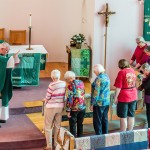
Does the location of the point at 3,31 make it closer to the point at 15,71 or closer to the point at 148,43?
the point at 15,71

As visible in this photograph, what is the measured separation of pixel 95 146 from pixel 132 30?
4.38 m

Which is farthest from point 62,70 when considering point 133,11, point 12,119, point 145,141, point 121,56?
point 145,141

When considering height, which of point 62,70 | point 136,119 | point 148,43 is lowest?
point 136,119

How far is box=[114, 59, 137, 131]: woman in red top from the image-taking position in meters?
6.17

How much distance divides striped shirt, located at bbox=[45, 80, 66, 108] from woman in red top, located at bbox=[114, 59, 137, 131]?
2.69 ft

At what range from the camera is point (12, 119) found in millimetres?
7113

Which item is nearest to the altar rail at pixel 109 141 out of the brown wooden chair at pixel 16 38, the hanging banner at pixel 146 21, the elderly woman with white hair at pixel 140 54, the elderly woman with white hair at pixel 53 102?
the elderly woman with white hair at pixel 53 102

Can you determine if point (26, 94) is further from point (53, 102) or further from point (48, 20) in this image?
point (48, 20)

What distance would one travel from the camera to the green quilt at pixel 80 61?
29.3 ft

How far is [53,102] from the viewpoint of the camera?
5941mm

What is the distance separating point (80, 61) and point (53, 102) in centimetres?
313

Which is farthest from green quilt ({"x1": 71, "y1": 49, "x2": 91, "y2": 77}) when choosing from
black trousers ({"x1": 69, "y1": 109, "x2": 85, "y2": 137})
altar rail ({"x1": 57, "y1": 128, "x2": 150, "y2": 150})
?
altar rail ({"x1": 57, "y1": 128, "x2": 150, "y2": 150})

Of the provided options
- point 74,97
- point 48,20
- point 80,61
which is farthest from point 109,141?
point 48,20

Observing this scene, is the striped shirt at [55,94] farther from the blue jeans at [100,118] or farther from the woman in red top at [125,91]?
the woman in red top at [125,91]
